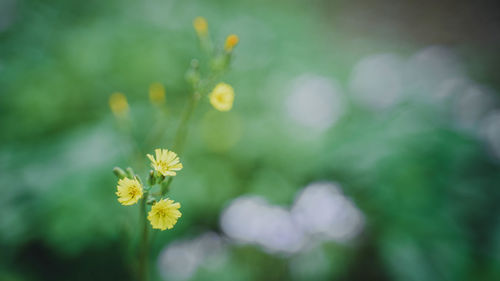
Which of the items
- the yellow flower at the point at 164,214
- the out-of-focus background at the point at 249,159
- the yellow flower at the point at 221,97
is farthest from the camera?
the out-of-focus background at the point at 249,159

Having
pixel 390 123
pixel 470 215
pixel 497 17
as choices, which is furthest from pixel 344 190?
pixel 497 17

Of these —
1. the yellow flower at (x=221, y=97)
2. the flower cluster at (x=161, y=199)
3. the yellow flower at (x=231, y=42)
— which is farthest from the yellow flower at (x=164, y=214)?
the yellow flower at (x=231, y=42)

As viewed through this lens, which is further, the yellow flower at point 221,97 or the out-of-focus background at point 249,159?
the out-of-focus background at point 249,159

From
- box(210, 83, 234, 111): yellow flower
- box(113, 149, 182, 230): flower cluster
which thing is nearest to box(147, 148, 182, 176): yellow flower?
box(113, 149, 182, 230): flower cluster

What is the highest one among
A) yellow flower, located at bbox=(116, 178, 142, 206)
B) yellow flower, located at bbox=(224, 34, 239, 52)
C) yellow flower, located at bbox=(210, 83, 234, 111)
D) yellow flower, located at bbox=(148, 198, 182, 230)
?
yellow flower, located at bbox=(224, 34, 239, 52)

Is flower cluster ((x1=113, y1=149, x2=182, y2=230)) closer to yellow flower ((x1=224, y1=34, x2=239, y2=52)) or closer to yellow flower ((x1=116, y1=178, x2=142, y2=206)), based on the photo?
yellow flower ((x1=116, y1=178, x2=142, y2=206))

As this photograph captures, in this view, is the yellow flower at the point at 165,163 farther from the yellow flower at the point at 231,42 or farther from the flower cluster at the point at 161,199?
the yellow flower at the point at 231,42

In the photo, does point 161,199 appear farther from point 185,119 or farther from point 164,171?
point 185,119

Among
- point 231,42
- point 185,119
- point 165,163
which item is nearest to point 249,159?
point 185,119
